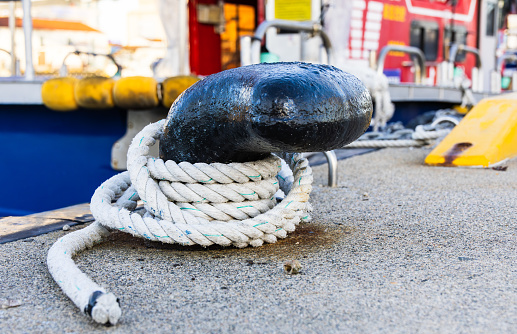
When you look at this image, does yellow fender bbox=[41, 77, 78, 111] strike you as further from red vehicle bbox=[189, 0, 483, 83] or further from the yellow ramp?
red vehicle bbox=[189, 0, 483, 83]

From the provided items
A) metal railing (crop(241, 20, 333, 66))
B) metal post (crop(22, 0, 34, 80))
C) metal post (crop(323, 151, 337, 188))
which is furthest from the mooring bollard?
metal post (crop(22, 0, 34, 80))

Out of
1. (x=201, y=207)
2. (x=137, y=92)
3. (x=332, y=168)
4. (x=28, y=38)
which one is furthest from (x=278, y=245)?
(x=28, y=38)

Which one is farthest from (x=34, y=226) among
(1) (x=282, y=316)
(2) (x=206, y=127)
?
(1) (x=282, y=316)

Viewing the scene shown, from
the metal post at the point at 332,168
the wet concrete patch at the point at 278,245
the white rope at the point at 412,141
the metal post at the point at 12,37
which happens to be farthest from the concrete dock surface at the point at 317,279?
the metal post at the point at 12,37

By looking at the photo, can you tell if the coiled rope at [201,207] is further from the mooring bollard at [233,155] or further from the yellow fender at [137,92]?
the yellow fender at [137,92]

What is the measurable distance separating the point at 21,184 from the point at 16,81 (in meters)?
0.72

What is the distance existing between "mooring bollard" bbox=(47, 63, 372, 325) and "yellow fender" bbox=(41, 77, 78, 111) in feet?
6.53

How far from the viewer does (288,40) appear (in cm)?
594

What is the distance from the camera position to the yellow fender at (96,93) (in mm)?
3260

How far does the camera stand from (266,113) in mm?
1212

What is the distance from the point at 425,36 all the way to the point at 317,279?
775cm

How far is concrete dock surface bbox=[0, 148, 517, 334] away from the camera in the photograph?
3.15 ft

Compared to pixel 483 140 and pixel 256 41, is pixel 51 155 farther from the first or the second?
pixel 483 140

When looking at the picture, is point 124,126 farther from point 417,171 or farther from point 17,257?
point 17,257
